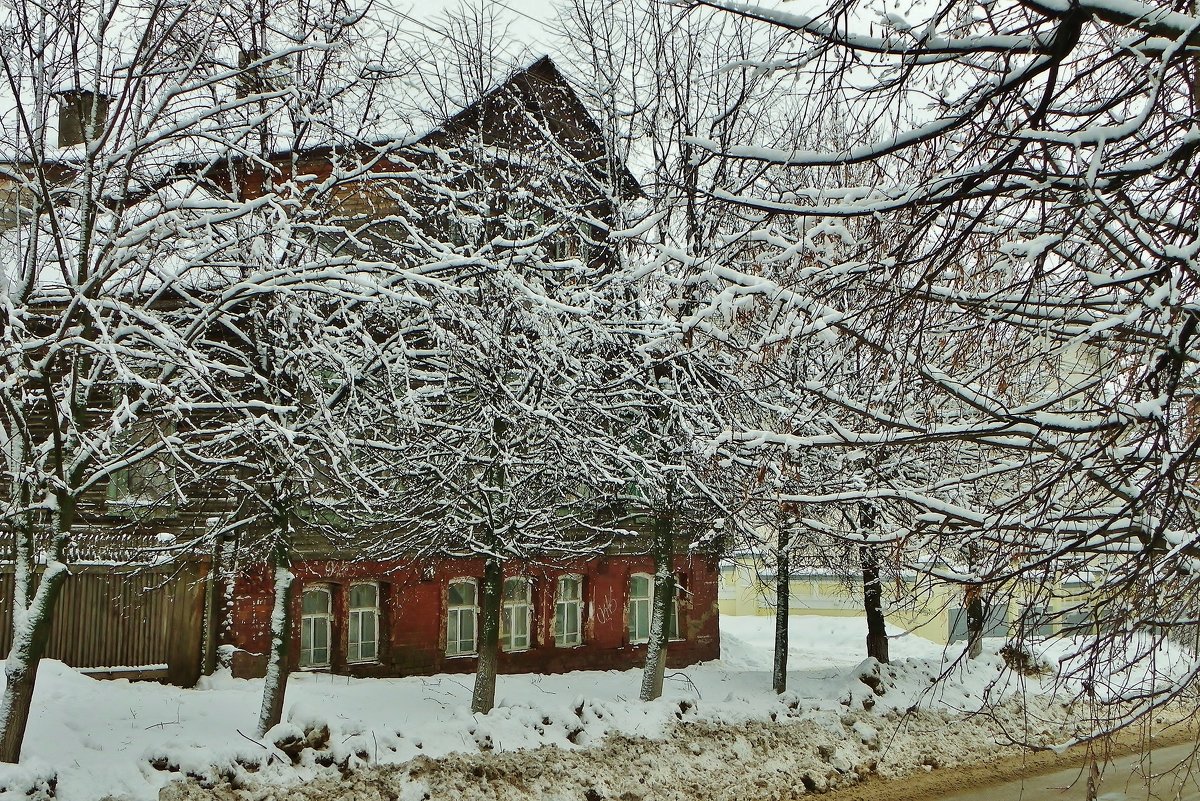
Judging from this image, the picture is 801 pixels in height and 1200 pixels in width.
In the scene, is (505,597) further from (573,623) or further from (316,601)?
(316,601)

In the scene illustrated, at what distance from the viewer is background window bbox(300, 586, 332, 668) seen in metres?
16.6

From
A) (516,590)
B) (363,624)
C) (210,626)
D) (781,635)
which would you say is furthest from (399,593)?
(781,635)

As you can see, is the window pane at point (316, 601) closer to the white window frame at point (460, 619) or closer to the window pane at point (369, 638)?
the window pane at point (369, 638)

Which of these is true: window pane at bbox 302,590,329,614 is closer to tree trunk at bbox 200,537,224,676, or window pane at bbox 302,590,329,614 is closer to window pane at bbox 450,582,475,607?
tree trunk at bbox 200,537,224,676

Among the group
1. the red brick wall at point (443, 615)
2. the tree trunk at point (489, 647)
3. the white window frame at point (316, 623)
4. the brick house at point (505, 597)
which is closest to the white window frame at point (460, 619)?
the brick house at point (505, 597)

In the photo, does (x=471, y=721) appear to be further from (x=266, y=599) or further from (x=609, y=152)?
(x=609, y=152)

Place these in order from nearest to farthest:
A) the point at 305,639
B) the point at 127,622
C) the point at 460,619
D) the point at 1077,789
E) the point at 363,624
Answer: the point at 1077,789
the point at 127,622
the point at 305,639
the point at 363,624
the point at 460,619

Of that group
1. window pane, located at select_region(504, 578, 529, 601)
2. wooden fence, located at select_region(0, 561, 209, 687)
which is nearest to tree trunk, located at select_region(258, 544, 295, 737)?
wooden fence, located at select_region(0, 561, 209, 687)

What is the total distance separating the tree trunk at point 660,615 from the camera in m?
15.0

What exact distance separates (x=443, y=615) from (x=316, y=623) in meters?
2.38

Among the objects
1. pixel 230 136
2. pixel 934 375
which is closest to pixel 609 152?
pixel 230 136

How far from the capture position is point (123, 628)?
14.5 meters

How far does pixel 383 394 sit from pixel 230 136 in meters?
3.38

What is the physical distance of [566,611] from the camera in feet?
65.3
